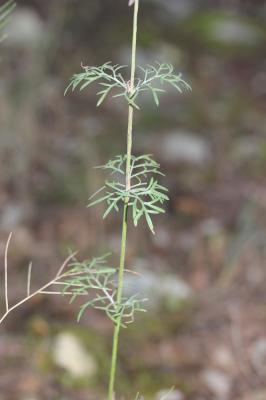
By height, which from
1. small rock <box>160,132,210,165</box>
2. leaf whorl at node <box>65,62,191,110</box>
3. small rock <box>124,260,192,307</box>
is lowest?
small rock <box>124,260,192,307</box>

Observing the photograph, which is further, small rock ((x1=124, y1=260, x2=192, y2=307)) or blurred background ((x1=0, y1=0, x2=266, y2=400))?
small rock ((x1=124, y1=260, x2=192, y2=307))

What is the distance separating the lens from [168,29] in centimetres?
564

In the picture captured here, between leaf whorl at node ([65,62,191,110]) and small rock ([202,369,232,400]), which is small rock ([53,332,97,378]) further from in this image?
leaf whorl at node ([65,62,191,110])

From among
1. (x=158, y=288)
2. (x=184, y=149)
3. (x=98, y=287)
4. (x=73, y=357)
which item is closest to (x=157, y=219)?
(x=158, y=288)

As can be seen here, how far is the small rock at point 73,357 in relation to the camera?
1.88 m

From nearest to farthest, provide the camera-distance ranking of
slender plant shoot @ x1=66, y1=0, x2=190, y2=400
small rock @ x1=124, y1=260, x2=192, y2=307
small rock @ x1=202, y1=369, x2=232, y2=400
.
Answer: slender plant shoot @ x1=66, y1=0, x2=190, y2=400 → small rock @ x1=202, y1=369, x2=232, y2=400 → small rock @ x1=124, y1=260, x2=192, y2=307

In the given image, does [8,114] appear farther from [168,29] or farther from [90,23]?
[168,29]

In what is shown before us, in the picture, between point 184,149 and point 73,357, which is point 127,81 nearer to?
point 73,357

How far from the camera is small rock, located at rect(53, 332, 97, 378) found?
6.17ft

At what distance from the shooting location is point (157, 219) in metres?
3.10

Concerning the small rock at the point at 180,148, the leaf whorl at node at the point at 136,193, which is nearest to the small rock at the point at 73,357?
the leaf whorl at node at the point at 136,193

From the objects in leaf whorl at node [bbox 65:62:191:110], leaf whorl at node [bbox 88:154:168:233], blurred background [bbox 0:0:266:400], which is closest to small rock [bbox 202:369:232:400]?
blurred background [bbox 0:0:266:400]

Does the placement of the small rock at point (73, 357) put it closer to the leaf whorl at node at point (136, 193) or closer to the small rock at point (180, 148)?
the leaf whorl at node at point (136, 193)

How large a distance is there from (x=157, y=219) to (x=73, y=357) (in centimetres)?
127
